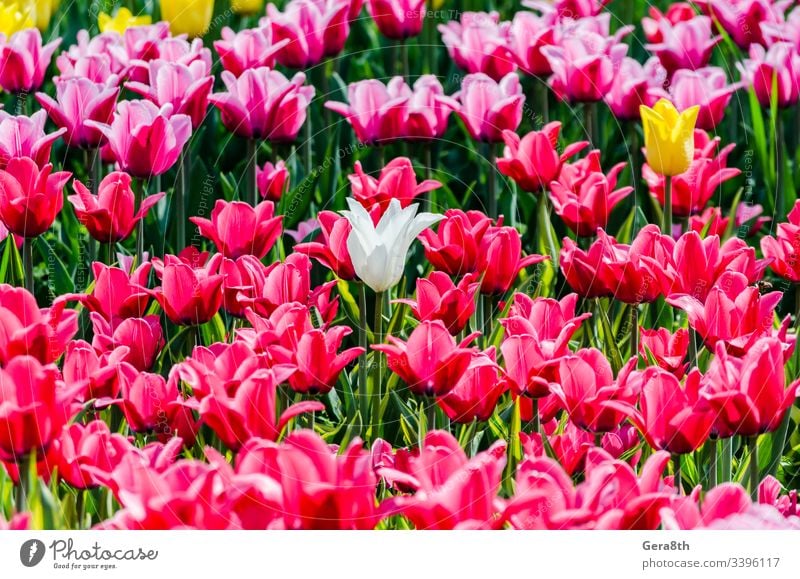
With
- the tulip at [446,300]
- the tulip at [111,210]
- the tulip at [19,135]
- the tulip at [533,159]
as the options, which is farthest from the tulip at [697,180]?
the tulip at [19,135]

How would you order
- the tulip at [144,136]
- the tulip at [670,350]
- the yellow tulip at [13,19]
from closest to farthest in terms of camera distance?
1. the tulip at [670,350]
2. the tulip at [144,136]
3. the yellow tulip at [13,19]

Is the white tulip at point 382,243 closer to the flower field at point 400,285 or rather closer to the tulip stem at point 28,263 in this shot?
the flower field at point 400,285

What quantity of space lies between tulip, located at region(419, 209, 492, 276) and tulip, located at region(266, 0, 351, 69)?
379mm

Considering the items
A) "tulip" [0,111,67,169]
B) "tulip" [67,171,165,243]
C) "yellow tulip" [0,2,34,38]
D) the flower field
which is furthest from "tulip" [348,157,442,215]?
"yellow tulip" [0,2,34,38]

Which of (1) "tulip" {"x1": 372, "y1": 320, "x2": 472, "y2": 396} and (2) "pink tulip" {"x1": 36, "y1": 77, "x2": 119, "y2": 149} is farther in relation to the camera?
(2) "pink tulip" {"x1": 36, "y1": 77, "x2": 119, "y2": 149}

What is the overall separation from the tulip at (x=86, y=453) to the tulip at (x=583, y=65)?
2.25 feet


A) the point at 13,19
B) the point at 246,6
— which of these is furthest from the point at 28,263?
the point at 246,6

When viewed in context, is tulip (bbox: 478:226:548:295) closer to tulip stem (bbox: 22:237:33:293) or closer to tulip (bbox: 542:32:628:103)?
tulip (bbox: 542:32:628:103)

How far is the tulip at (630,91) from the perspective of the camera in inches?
51.4

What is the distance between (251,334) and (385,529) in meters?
0.20

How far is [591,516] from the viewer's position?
2.70 feet

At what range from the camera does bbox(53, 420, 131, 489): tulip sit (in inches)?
34.0

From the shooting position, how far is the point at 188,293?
1023 mm

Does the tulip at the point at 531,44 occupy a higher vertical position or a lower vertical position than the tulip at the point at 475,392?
higher
